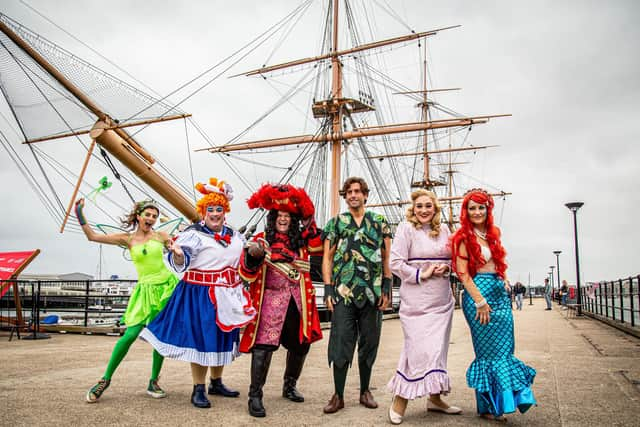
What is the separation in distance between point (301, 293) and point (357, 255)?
1.96 feet

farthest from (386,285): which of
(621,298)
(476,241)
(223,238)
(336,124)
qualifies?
(336,124)

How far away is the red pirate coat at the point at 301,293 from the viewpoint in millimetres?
4297

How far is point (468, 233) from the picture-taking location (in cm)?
387

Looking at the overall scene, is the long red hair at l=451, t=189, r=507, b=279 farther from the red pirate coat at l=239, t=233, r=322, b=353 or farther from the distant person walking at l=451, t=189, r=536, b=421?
the red pirate coat at l=239, t=233, r=322, b=353

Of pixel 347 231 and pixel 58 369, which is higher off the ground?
pixel 347 231

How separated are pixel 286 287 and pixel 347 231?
70 centimetres

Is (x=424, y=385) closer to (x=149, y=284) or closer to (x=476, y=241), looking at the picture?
(x=476, y=241)

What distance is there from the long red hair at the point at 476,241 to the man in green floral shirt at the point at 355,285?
0.66m

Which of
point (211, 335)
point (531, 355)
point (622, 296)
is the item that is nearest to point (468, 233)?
point (211, 335)

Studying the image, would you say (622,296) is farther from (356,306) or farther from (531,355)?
(356,306)

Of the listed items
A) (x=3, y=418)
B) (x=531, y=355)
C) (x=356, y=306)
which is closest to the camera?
(x=3, y=418)

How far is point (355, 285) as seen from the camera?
4.22m

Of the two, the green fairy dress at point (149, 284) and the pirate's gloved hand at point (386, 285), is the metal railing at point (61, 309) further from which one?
the green fairy dress at point (149, 284)

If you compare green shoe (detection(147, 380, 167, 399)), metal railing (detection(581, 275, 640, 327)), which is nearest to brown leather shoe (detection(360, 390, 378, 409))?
green shoe (detection(147, 380, 167, 399))
